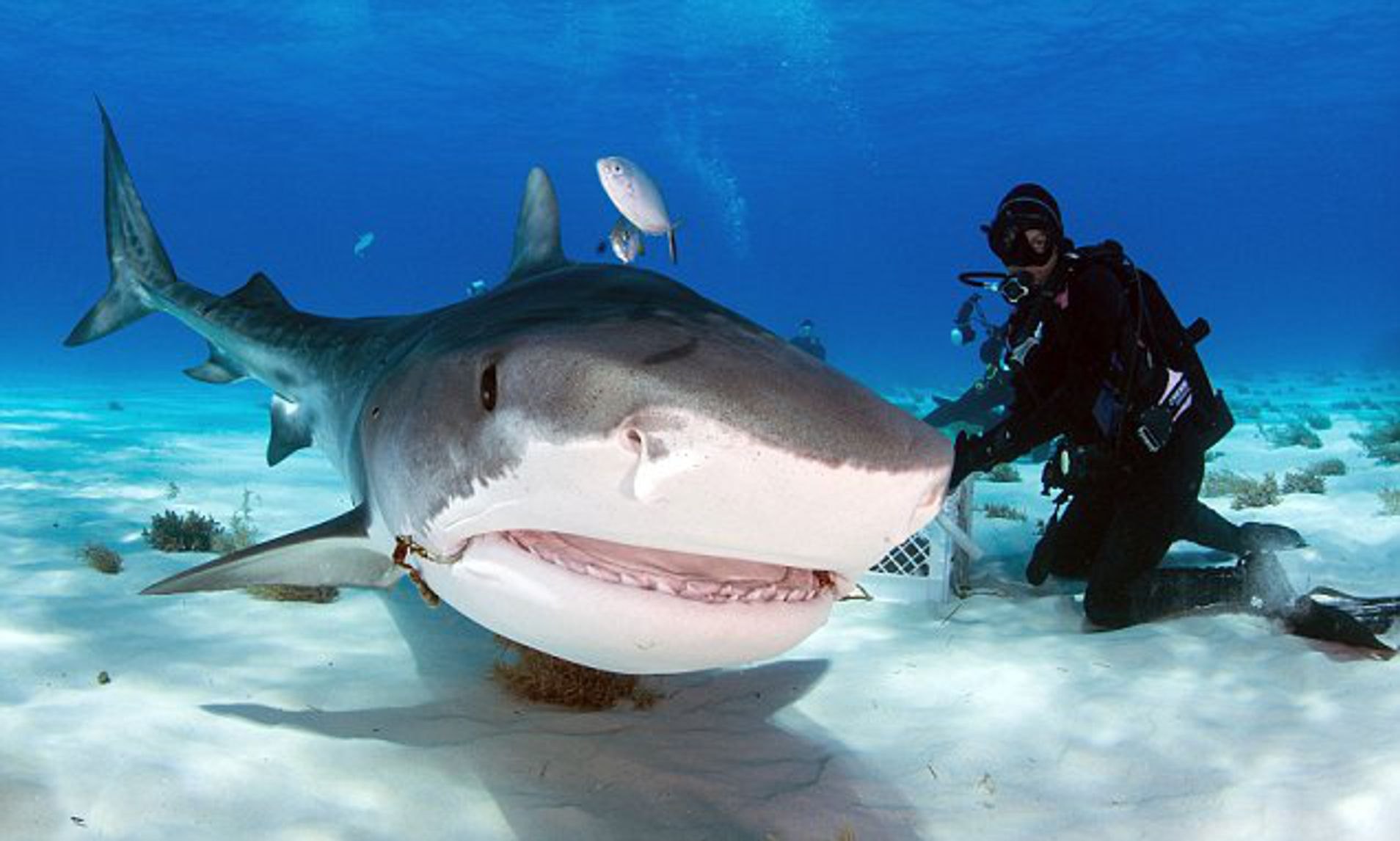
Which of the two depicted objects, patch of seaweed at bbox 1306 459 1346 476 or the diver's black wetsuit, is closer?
the diver's black wetsuit

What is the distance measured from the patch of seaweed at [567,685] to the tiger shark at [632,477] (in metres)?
0.89

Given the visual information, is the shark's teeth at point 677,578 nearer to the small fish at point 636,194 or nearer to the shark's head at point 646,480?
the shark's head at point 646,480

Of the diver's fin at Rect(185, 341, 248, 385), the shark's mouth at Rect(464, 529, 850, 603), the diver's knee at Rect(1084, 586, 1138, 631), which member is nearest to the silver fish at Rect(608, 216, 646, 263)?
the diver's fin at Rect(185, 341, 248, 385)

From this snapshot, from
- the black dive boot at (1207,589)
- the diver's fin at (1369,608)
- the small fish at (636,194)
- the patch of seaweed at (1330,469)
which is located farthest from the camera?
the patch of seaweed at (1330,469)

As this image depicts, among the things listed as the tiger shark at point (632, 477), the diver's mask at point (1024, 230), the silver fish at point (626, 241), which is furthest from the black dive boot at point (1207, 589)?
the silver fish at point (626, 241)

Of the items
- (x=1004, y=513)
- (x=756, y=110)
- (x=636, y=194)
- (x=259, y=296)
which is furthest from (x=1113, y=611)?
(x=756, y=110)

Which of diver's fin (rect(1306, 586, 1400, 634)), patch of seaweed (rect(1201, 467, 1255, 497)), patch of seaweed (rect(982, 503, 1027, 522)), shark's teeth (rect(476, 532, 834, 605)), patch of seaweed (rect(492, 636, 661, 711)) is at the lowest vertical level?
patch of seaweed (rect(492, 636, 661, 711))

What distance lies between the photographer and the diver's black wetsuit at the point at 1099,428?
437 centimetres

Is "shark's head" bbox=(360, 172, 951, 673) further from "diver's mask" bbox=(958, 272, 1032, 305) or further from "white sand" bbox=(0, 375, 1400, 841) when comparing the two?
"diver's mask" bbox=(958, 272, 1032, 305)

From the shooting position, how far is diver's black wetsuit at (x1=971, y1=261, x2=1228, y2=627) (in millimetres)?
4367

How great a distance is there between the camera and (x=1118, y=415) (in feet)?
14.7

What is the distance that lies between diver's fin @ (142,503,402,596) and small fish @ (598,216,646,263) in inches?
234

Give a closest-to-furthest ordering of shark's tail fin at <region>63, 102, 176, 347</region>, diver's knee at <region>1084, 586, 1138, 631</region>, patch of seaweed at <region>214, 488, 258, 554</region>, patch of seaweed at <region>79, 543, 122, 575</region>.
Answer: diver's knee at <region>1084, 586, 1138, 631</region>, patch of seaweed at <region>79, 543, 122, 575</region>, patch of seaweed at <region>214, 488, 258, 554</region>, shark's tail fin at <region>63, 102, 176, 347</region>

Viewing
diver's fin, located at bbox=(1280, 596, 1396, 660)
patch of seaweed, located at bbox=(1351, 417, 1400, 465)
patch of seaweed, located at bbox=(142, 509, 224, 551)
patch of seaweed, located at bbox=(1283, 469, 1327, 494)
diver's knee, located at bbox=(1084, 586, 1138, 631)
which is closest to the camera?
diver's fin, located at bbox=(1280, 596, 1396, 660)
